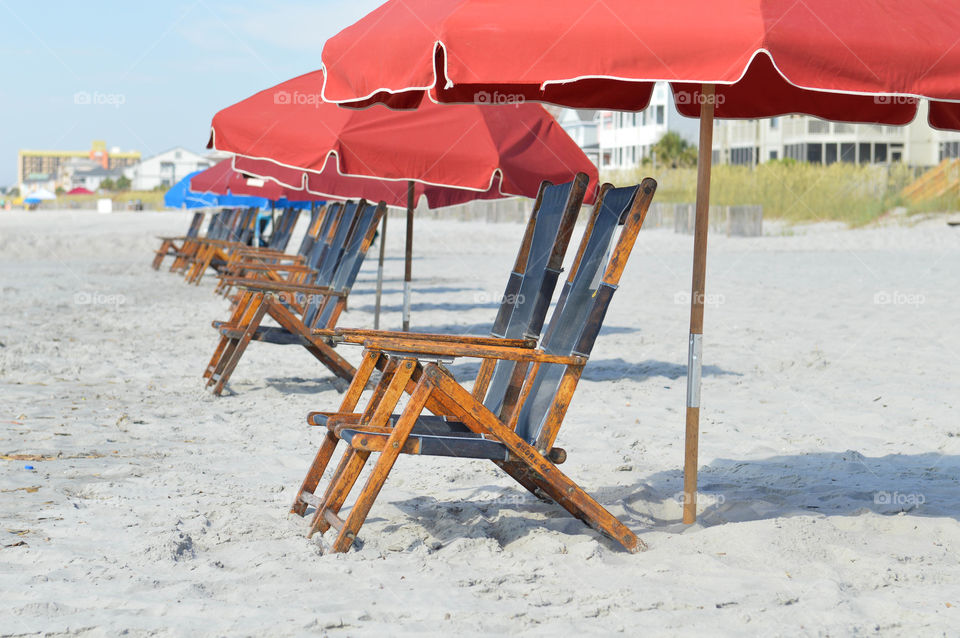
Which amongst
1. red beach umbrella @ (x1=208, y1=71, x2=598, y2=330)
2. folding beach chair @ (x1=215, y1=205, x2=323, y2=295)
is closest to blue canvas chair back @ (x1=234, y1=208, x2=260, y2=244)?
folding beach chair @ (x1=215, y1=205, x2=323, y2=295)

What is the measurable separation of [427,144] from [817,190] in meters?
25.2

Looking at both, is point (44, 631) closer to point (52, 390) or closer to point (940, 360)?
point (52, 390)

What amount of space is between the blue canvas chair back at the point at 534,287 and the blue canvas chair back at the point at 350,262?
10.8ft

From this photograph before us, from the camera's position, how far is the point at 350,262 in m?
8.06

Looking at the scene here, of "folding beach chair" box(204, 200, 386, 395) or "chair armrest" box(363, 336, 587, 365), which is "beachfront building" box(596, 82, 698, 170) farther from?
"chair armrest" box(363, 336, 587, 365)

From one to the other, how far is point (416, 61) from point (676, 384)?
177 inches

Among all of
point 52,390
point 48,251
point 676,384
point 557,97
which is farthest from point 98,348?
point 48,251

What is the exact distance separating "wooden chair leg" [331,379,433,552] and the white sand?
0.08m

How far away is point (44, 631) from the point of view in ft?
8.99

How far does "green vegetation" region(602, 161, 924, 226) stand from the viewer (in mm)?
27938

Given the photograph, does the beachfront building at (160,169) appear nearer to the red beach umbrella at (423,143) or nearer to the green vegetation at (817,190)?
the green vegetation at (817,190)

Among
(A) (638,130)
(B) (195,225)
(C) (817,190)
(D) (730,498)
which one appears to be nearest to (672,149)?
(A) (638,130)

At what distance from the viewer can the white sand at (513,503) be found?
2994 millimetres

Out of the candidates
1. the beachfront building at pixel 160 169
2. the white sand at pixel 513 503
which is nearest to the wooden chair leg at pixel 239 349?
the white sand at pixel 513 503
